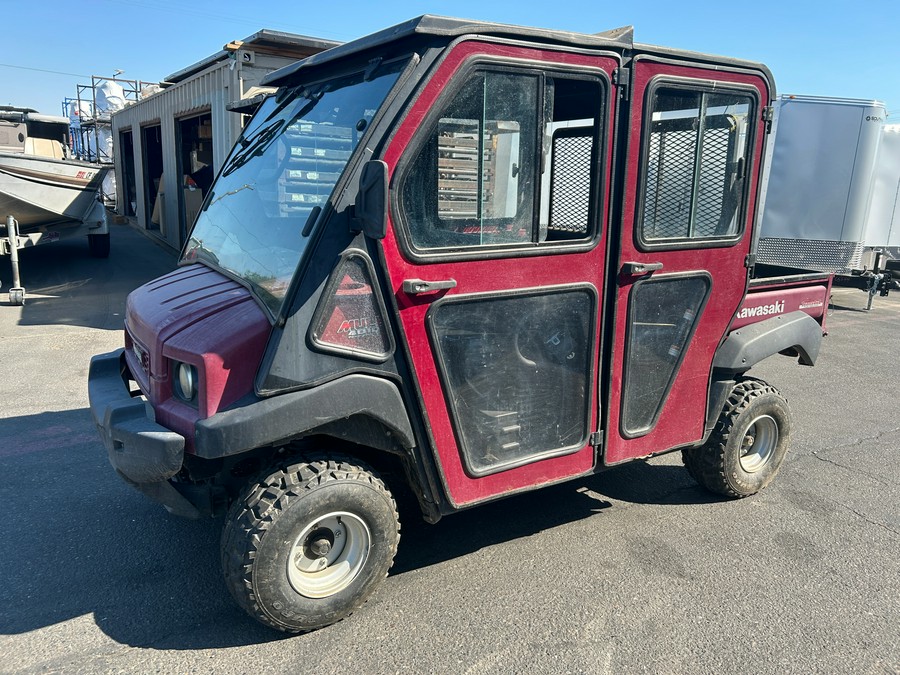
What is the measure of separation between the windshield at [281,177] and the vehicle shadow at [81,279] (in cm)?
560

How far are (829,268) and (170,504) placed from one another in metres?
11.1

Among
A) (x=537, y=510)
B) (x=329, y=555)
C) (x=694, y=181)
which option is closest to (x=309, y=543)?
(x=329, y=555)

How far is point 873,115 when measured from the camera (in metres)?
10.3

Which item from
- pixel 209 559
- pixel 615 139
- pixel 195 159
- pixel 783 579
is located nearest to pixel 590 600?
pixel 783 579

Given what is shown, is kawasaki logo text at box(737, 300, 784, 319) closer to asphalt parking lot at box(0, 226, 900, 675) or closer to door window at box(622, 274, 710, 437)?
door window at box(622, 274, 710, 437)

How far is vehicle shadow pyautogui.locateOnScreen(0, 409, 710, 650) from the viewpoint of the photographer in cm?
287

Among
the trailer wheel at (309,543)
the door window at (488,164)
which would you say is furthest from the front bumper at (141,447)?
the door window at (488,164)

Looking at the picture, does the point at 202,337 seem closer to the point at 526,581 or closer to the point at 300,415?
the point at 300,415

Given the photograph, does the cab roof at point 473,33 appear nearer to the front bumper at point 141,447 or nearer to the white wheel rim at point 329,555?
the front bumper at point 141,447

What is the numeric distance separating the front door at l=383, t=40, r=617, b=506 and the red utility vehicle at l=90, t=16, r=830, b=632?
10 mm

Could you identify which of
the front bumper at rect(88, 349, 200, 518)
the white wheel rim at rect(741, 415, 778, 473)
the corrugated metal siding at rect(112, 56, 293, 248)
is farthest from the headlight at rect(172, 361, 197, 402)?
the corrugated metal siding at rect(112, 56, 293, 248)

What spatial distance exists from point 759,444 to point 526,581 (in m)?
1.88

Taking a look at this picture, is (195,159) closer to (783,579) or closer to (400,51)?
A: (400,51)

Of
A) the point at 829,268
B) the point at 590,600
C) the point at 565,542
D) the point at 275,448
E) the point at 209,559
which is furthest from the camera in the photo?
the point at 829,268
